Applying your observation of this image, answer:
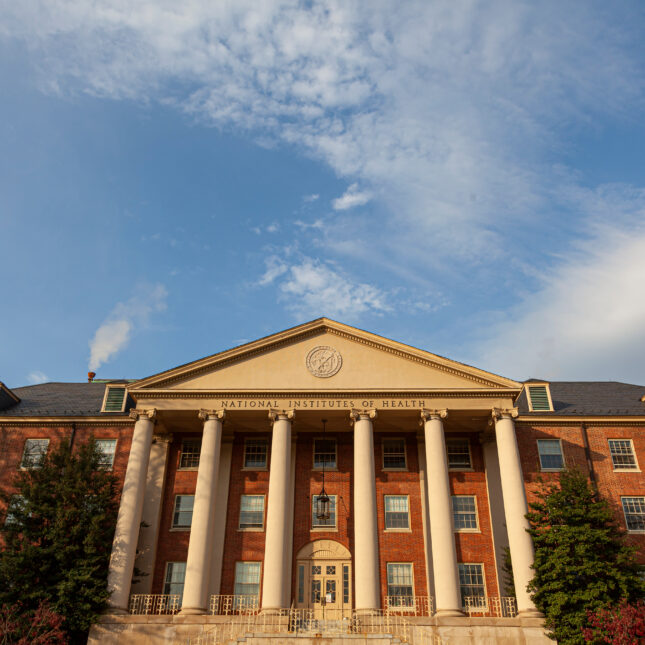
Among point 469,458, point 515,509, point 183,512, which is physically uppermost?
point 469,458

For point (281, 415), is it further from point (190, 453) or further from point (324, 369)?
point (190, 453)

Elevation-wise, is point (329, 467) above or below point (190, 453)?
below

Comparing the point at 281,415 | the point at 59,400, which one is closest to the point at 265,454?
the point at 281,415

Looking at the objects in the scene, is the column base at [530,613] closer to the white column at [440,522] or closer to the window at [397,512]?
the white column at [440,522]

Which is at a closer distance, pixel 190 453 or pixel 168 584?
pixel 168 584

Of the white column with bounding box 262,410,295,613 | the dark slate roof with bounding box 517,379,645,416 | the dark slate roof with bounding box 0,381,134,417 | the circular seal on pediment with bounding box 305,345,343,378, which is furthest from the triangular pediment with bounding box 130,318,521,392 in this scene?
the dark slate roof with bounding box 0,381,134,417

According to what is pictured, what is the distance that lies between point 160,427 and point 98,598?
10.6m

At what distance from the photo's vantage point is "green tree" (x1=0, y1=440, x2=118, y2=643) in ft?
92.9

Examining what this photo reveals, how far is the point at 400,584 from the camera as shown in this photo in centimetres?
3384

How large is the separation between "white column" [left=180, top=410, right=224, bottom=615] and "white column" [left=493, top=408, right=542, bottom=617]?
14617 millimetres

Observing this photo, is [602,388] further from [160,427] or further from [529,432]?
[160,427]

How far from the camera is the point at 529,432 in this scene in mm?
36969

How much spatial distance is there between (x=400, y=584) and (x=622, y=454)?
48.0ft

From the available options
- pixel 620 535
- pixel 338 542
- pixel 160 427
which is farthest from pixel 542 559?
pixel 160 427
